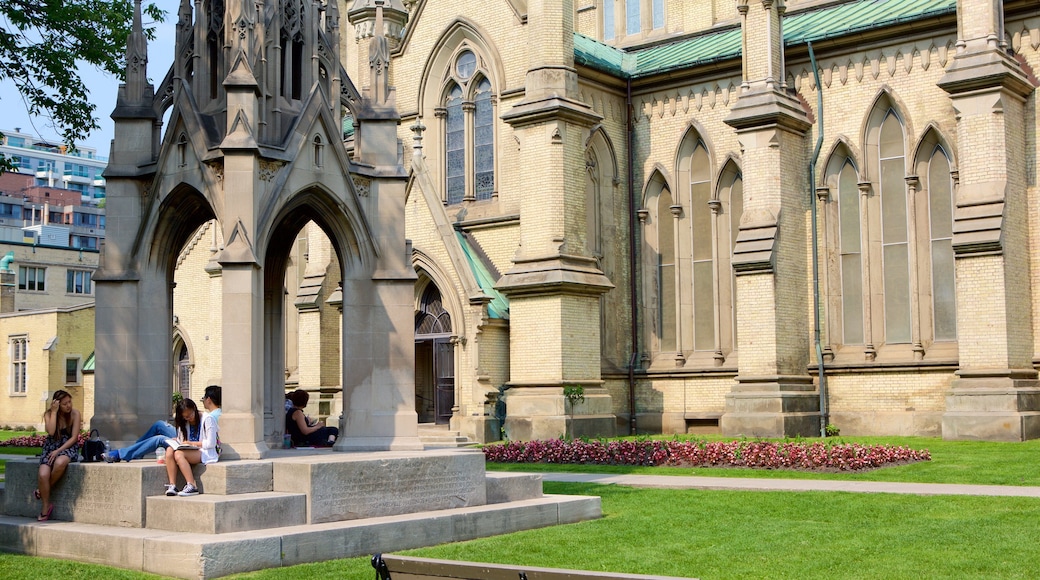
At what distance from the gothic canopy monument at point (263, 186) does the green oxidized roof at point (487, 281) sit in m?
16.7

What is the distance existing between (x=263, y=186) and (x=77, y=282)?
7450 centimetres

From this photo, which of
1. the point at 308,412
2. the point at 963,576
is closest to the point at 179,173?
the point at 963,576

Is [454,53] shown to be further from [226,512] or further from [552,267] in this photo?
[226,512]

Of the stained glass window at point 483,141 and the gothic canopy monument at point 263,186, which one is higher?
the stained glass window at point 483,141

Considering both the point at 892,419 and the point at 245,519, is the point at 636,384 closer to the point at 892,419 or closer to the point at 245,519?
the point at 892,419

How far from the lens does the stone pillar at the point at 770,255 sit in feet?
95.2

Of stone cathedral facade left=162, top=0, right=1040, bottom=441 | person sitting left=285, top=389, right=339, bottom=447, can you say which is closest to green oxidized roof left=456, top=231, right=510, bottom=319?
stone cathedral facade left=162, top=0, right=1040, bottom=441

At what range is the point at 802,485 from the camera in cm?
1811

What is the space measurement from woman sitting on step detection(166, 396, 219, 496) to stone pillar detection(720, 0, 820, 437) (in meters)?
18.7

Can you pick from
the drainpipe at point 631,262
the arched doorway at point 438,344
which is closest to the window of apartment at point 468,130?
the arched doorway at point 438,344

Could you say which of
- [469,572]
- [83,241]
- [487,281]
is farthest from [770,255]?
[83,241]

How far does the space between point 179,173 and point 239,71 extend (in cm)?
153

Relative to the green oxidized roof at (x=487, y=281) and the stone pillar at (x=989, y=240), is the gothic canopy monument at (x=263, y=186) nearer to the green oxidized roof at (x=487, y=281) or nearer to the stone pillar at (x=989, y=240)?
the stone pillar at (x=989, y=240)

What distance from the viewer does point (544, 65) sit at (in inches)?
1203
